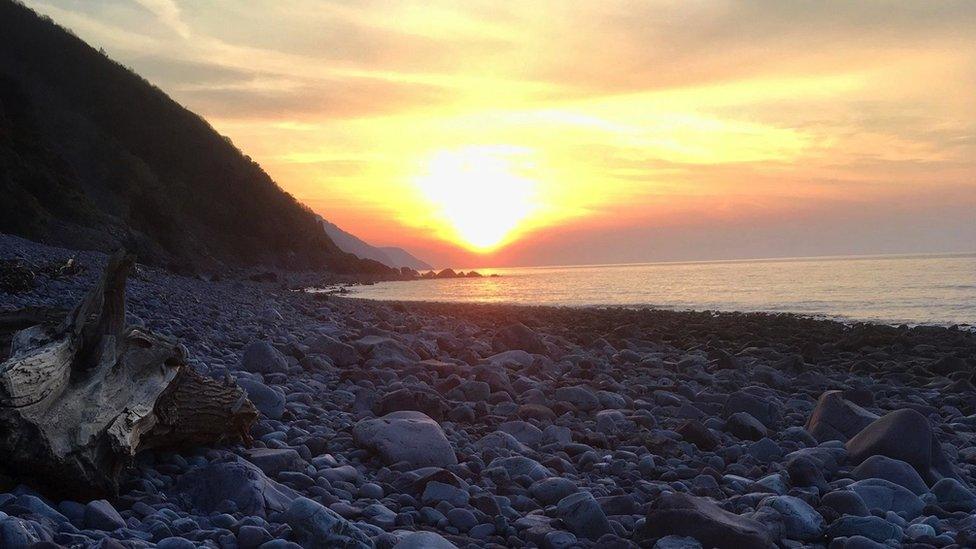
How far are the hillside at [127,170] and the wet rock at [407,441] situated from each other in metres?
25.3

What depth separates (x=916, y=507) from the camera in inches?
193

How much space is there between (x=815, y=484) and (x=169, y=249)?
45.2m

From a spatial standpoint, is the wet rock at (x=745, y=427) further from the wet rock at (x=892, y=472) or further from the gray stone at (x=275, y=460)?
the gray stone at (x=275, y=460)

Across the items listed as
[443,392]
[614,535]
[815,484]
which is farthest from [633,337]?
[614,535]

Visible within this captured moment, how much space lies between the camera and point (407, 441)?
5.39 m

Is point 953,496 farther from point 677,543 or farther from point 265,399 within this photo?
point 265,399

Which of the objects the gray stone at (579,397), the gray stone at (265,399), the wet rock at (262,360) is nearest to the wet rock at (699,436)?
the gray stone at (579,397)

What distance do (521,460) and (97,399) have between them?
2966 millimetres

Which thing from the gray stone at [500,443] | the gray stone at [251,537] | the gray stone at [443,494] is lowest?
the gray stone at [443,494]

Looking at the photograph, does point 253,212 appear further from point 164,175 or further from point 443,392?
point 443,392

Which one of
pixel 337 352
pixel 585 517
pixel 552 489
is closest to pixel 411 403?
pixel 552 489

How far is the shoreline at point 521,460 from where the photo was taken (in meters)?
3.88

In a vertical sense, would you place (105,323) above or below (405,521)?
above

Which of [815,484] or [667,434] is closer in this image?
[815,484]
